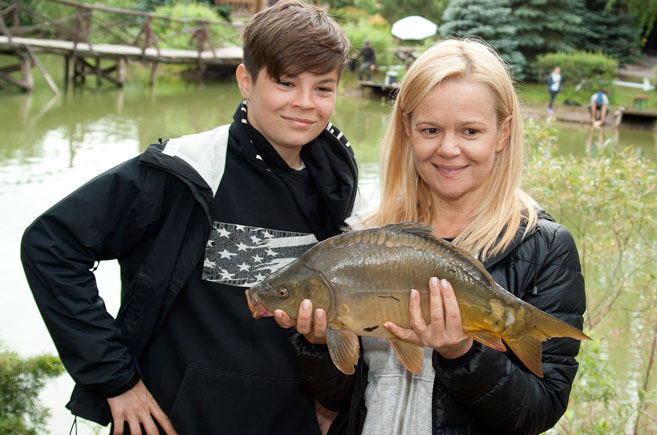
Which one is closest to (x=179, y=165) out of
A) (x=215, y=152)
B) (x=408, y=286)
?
(x=215, y=152)

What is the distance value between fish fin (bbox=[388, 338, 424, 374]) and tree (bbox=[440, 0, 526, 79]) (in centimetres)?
2578

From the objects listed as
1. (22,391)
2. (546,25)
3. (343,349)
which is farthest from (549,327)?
(546,25)

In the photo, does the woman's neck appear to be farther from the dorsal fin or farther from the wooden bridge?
the wooden bridge

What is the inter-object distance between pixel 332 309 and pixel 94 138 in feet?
41.4

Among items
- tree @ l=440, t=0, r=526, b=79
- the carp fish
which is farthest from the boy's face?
tree @ l=440, t=0, r=526, b=79

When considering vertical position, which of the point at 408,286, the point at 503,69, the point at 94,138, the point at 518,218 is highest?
the point at 503,69

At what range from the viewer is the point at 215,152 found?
8.28 ft

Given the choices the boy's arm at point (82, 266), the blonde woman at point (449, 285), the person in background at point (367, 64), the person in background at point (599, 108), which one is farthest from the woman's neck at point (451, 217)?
the person in background at point (367, 64)

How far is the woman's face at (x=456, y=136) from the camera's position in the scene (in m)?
2.26

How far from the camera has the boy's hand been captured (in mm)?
2379

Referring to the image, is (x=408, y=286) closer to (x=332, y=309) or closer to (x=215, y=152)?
Answer: (x=332, y=309)

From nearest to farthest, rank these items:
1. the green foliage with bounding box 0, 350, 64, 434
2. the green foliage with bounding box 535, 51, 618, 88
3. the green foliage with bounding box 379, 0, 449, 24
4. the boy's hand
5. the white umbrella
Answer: the boy's hand
the green foliage with bounding box 0, 350, 64, 434
the green foliage with bounding box 535, 51, 618, 88
the white umbrella
the green foliage with bounding box 379, 0, 449, 24

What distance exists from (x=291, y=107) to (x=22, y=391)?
2620 millimetres

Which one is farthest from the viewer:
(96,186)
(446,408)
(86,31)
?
(86,31)
